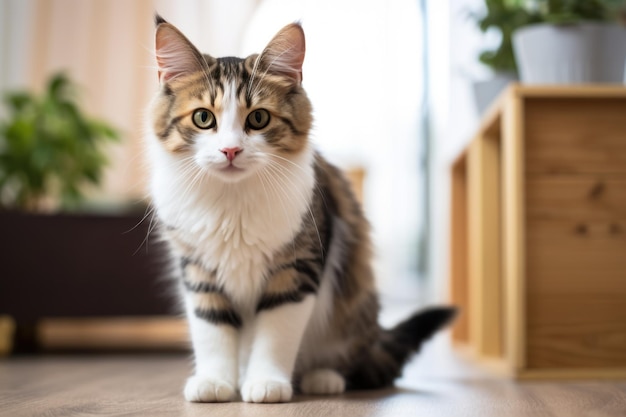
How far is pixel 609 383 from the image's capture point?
1562 millimetres

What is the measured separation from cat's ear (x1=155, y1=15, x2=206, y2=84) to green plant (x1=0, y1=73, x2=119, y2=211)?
4.89 feet

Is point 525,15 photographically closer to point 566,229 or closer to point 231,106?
point 566,229

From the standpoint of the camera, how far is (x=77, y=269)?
2.36 metres

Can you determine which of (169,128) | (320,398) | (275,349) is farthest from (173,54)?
(320,398)

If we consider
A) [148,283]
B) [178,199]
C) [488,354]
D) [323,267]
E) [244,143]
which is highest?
[244,143]

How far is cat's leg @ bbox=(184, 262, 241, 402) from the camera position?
49.6 inches

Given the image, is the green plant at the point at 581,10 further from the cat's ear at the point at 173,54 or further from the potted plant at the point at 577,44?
the cat's ear at the point at 173,54

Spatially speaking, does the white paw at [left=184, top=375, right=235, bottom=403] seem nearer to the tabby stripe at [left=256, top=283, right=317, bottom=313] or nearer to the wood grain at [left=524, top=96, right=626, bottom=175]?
the tabby stripe at [left=256, top=283, right=317, bottom=313]

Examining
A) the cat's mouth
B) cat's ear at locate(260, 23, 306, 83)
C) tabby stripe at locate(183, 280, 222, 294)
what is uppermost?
cat's ear at locate(260, 23, 306, 83)

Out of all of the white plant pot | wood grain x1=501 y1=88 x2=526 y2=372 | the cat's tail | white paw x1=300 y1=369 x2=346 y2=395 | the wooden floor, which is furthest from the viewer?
the white plant pot

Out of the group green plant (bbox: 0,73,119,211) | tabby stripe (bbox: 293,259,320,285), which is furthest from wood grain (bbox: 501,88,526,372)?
green plant (bbox: 0,73,119,211)

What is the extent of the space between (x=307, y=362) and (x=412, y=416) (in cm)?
39

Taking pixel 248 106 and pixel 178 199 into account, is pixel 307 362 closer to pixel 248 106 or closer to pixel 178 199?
pixel 178 199

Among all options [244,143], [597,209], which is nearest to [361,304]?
[244,143]
